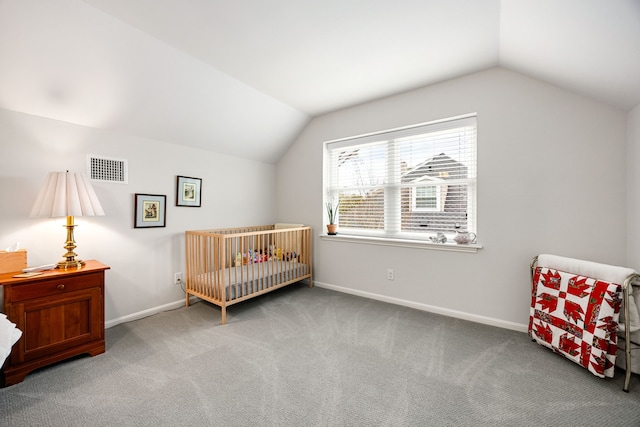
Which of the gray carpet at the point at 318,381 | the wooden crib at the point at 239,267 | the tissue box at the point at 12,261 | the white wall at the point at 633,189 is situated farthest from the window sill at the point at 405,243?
the tissue box at the point at 12,261

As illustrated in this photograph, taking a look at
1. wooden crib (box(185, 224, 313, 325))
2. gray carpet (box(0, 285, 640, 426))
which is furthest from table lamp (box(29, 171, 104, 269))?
wooden crib (box(185, 224, 313, 325))

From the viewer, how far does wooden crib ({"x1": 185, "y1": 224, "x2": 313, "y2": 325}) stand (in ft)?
8.46

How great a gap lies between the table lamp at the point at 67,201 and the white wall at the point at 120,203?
27cm

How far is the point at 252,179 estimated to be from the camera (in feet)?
12.4

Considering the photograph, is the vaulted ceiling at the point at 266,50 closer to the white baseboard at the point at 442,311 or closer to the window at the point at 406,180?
the window at the point at 406,180

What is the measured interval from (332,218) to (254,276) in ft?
4.30

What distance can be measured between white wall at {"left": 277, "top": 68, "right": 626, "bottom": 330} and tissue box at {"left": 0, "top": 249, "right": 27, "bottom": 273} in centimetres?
295

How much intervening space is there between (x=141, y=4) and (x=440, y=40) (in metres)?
2.04

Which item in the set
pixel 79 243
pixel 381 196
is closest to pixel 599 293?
pixel 381 196

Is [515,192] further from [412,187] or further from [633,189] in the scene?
[412,187]

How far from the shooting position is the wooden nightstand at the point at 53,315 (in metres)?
1.64

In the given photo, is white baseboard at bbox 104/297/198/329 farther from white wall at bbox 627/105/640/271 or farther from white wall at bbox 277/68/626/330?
white wall at bbox 627/105/640/271

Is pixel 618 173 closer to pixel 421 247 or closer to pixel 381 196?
pixel 421 247

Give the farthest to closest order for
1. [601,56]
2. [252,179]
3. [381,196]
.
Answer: [252,179], [381,196], [601,56]
